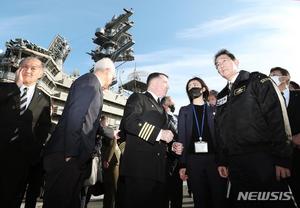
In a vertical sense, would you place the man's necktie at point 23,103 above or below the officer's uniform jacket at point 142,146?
above

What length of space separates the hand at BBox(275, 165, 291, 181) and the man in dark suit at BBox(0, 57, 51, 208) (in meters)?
3.26

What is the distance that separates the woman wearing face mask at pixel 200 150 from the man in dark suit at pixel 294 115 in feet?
4.01

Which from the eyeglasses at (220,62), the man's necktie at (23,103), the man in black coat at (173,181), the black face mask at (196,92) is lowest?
the man in black coat at (173,181)

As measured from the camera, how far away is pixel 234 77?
11.4 feet

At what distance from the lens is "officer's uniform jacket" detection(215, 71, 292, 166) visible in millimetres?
2648

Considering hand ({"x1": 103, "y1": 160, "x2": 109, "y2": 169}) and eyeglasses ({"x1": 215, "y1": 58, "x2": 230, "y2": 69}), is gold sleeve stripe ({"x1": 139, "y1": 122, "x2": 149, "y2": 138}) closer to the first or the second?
eyeglasses ({"x1": 215, "y1": 58, "x2": 230, "y2": 69})

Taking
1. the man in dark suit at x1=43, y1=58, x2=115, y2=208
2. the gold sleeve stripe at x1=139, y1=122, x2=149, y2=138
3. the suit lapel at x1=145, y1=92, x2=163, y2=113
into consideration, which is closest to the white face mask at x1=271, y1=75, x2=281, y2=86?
the suit lapel at x1=145, y1=92, x2=163, y2=113

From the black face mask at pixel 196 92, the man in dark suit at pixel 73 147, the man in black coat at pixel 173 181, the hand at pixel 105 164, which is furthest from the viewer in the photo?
the hand at pixel 105 164

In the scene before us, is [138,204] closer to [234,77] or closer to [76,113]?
[76,113]

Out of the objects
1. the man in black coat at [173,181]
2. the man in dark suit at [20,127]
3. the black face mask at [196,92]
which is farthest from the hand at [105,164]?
the black face mask at [196,92]

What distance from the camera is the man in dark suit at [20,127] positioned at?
347 cm

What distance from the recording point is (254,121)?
2.87m

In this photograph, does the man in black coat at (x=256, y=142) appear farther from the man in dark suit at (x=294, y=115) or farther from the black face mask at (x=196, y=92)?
the man in dark suit at (x=294, y=115)

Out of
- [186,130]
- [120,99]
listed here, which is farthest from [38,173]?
[120,99]
